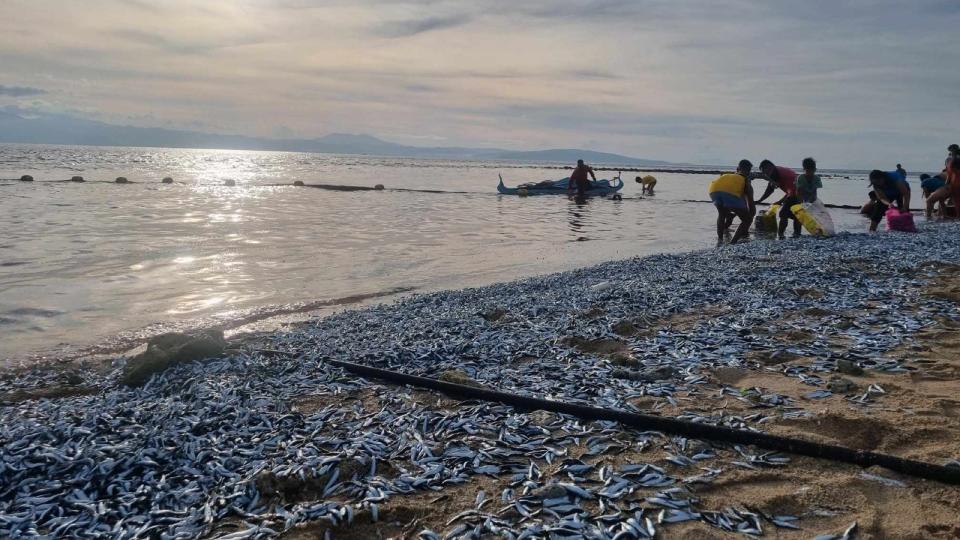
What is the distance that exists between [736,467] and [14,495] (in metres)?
5.53

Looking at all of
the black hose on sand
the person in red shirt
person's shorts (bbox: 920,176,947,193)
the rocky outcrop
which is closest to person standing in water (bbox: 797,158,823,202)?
the person in red shirt

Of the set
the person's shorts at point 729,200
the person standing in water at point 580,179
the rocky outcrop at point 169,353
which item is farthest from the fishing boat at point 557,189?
the rocky outcrop at point 169,353

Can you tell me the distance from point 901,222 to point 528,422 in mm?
20251

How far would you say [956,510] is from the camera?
163 inches

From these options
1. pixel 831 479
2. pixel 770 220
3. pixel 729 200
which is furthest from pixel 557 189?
pixel 831 479

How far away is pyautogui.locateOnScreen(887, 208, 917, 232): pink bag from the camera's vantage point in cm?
2081

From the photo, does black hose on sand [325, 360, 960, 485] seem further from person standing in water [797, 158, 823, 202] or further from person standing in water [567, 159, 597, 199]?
person standing in water [567, 159, 597, 199]

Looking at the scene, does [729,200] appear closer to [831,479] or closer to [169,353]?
[831,479]

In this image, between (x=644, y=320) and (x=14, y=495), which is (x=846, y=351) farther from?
(x=14, y=495)

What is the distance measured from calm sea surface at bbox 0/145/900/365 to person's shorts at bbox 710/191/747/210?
8.62 ft

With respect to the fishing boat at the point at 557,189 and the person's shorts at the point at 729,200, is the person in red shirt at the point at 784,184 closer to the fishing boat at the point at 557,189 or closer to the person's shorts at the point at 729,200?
the person's shorts at the point at 729,200

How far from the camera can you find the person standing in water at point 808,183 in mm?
18055

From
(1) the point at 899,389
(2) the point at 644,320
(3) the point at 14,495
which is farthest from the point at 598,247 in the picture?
(3) the point at 14,495

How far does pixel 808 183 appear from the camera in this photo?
19.3 metres
